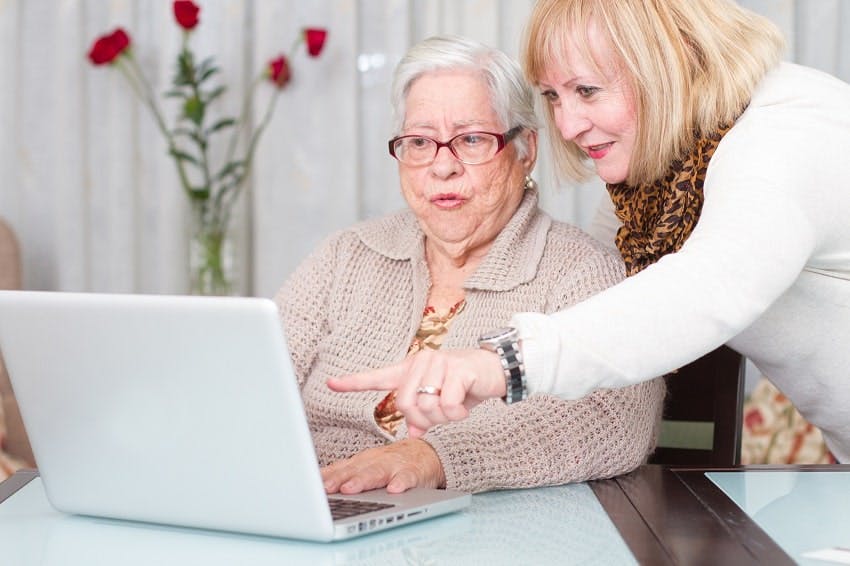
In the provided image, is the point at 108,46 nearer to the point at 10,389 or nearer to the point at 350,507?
the point at 10,389

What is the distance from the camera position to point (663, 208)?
1532 mm

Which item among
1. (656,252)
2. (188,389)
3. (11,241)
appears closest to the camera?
(188,389)

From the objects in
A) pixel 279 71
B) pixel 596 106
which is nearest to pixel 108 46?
pixel 279 71

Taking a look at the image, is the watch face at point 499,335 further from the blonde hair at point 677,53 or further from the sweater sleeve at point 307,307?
the sweater sleeve at point 307,307

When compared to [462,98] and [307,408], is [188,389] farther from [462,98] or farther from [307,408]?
[462,98]

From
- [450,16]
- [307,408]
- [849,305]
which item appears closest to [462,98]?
[307,408]

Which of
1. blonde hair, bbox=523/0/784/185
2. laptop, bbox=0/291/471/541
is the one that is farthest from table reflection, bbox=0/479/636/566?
blonde hair, bbox=523/0/784/185

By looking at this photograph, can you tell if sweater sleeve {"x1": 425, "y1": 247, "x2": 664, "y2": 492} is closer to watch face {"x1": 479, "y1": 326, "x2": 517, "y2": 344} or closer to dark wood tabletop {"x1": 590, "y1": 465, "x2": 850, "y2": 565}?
dark wood tabletop {"x1": 590, "y1": 465, "x2": 850, "y2": 565}

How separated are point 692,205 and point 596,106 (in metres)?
0.17

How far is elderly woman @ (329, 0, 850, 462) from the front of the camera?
1067 mm

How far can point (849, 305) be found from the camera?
140cm

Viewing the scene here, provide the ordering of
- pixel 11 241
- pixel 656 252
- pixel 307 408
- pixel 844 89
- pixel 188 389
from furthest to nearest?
1. pixel 11 241
2. pixel 307 408
3. pixel 656 252
4. pixel 844 89
5. pixel 188 389

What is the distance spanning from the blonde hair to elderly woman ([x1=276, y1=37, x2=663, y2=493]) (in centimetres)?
28

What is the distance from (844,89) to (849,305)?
259 mm
